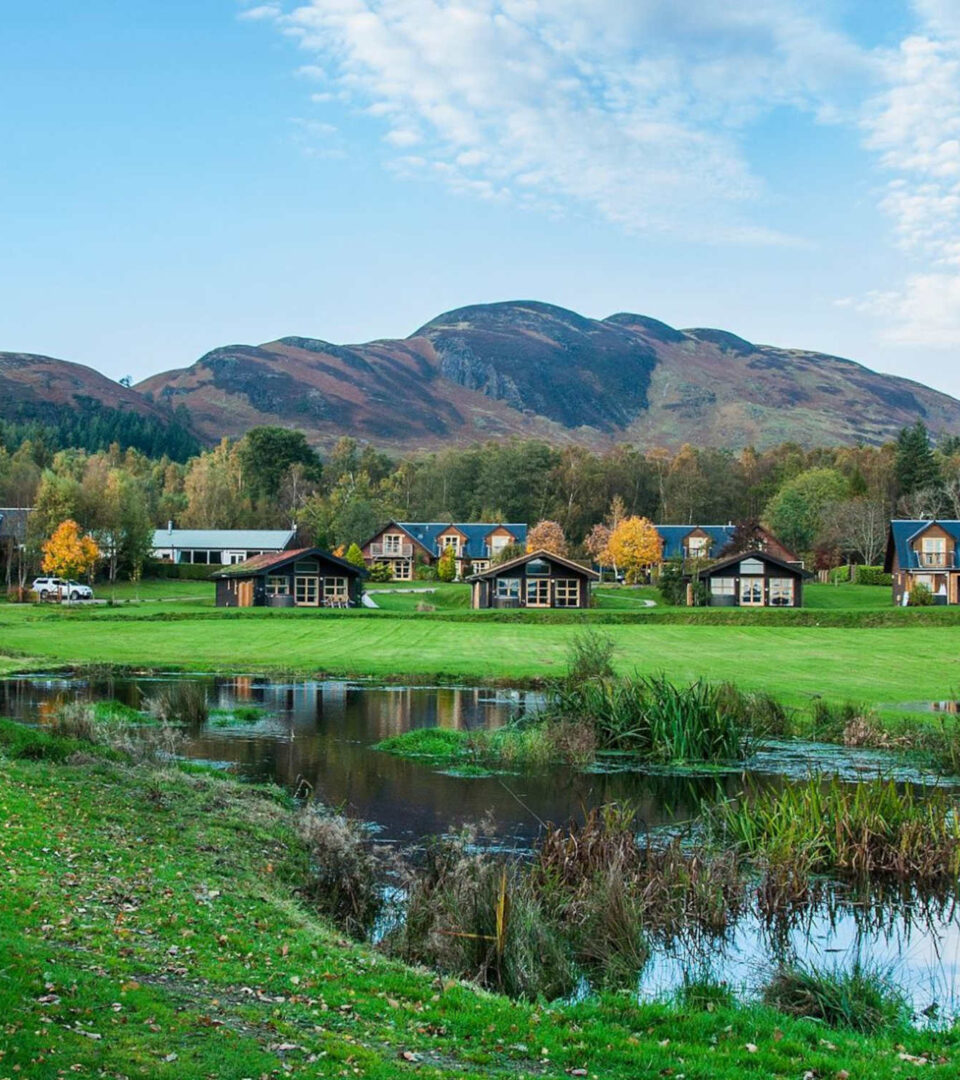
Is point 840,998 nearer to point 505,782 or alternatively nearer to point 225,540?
point 505,782

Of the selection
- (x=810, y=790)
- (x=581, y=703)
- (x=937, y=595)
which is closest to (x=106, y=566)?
(x=937, y=595)

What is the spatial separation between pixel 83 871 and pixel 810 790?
34.5 ft

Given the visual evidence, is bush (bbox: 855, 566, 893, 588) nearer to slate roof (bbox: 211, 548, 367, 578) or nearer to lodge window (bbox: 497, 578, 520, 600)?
lodge window (bbox: 497, 578, 520, 600)

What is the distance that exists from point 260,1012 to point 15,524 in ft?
313

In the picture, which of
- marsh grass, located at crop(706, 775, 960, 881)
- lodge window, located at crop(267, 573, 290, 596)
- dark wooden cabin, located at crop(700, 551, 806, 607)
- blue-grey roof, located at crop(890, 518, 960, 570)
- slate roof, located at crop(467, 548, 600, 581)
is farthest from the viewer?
blue-grey roof, located at crop(890, 518, 960, 570)

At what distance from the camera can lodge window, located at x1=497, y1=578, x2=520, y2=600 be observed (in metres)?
84.5

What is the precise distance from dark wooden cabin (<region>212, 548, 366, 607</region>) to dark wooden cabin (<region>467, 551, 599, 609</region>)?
9.84m

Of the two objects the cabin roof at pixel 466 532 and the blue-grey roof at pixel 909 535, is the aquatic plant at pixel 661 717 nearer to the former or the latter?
the blue-grey roof at pixel 909 535

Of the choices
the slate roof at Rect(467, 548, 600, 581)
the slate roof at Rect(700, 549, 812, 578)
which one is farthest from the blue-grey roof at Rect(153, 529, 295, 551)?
Result: the slate roof at Rect(700, 549, 812, 578)

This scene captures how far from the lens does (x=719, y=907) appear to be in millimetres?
13953

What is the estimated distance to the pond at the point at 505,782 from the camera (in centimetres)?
1323

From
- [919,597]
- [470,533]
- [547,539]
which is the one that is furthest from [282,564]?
[919,597]

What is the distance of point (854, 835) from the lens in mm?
16484

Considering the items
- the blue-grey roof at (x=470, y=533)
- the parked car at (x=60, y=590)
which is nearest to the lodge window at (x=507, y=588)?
the parked car at (x=60, y=590)
